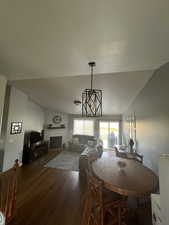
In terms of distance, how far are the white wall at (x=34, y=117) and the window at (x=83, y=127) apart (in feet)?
8.08

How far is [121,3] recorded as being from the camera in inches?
37.3

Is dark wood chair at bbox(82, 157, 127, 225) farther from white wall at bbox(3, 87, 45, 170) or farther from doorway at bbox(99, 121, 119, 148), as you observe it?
doorway at bbox(99, 121, 119, 148)

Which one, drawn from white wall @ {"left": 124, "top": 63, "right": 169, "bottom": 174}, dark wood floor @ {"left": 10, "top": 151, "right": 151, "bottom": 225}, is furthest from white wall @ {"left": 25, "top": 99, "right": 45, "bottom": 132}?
white wall @ {"left": 124, "top": 63, "right": 169, "bottom": 174}

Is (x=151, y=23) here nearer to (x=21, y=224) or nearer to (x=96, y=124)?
(x=21, y=224)

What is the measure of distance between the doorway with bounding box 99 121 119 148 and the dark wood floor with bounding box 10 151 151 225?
4338mm

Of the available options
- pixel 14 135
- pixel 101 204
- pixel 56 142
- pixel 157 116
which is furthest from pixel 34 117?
pixel 157 116

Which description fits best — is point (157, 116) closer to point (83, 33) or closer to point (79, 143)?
point (83, 33)

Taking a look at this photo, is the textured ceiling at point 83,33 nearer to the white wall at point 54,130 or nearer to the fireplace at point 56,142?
the white wall at point 54,130

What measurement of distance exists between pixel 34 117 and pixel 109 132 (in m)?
5.06

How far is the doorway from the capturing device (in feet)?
24.3

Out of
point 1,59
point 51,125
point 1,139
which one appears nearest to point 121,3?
point 1,59

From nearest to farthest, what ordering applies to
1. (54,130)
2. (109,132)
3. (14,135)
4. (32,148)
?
(14,135)
(32,148)
(54,130)
(109,132)

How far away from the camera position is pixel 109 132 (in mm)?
7586

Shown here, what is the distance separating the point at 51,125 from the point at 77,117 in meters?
2.02
